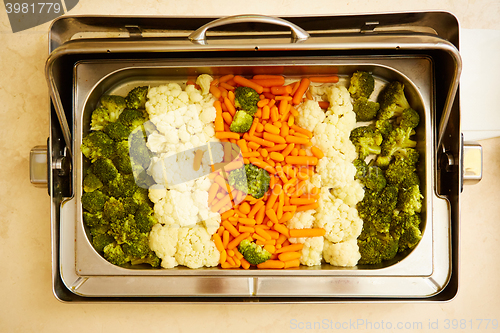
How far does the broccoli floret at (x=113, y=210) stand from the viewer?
146 cm

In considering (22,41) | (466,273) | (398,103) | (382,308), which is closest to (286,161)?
(398,103)

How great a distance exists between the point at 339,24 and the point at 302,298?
1.37 meters

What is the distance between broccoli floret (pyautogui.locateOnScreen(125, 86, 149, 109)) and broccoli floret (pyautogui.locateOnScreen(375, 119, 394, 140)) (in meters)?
1.23

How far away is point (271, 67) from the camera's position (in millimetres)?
1438

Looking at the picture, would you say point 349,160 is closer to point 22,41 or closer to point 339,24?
point 339,24

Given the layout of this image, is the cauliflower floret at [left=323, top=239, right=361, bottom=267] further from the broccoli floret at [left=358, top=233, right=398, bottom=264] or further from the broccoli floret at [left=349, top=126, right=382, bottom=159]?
the broccoli floret at [left=349, top=126, right=382, bottom=159]

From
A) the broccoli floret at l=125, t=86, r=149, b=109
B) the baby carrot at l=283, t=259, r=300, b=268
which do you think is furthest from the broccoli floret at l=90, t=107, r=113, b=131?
the baby carrot at l=283, t=259, r=300, b=268

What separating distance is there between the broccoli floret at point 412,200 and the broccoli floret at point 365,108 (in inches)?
16.6

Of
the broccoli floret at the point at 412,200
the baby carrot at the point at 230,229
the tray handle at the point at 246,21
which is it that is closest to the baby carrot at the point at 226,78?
the tray handle at the point at 246,21

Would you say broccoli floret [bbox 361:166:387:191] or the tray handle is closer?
A: the tray handle

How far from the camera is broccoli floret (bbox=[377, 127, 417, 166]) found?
1462 mm

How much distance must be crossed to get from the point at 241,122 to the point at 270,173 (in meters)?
0.30

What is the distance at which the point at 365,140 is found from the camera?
4.91 ft

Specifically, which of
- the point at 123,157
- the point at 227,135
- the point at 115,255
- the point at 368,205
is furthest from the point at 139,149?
the point at 368,205
